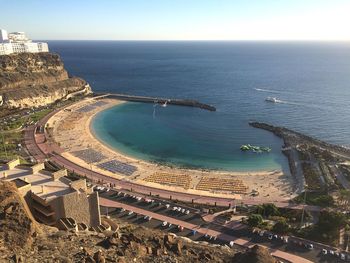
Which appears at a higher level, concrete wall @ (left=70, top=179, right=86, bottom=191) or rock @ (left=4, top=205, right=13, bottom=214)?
rock @ (left=4, top=205, right=13, bottom=214)

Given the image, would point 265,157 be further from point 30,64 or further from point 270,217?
point 30,64

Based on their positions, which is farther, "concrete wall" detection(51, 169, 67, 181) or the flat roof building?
"concrete wall" detection(51, 169, 67, 181)

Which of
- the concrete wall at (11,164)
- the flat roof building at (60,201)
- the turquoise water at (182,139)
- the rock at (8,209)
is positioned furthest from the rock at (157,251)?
the turquoise water at (182,139)

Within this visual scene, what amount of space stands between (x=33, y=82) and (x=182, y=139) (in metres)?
60.1

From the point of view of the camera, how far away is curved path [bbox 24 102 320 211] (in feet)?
155

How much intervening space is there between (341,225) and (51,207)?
3027 centimetres

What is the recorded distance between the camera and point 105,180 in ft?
177

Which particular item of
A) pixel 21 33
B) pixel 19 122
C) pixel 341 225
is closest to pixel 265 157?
pixel 341 225

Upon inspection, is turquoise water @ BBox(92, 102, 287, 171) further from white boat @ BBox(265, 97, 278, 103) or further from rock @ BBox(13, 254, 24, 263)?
rock @ BBox(13, 254, 24, 263)

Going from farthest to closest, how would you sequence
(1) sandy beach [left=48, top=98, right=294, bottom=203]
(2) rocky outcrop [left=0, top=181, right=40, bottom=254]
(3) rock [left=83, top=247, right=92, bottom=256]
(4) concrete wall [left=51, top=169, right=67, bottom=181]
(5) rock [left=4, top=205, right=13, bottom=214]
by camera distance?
(1) sandy beach [left=48, top=98, right=294, bottom=203] < (4) concrete wall [left=51, top=169, right=67, bottom=181] < (5) rock [left=4, top=205, right=13, bottom=214] < (2) rocky outcrop [left=0, top=181, right=40, bottom=254] < (3) rock [left=83, top=247, right=92, bottom=256]

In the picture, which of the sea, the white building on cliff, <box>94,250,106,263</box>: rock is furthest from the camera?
the white building on cliff

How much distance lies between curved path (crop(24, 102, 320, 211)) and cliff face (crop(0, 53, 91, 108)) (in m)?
26.8

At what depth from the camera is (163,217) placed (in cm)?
3950

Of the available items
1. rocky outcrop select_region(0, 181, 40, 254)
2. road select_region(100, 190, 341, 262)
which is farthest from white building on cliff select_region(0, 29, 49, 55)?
rocky outcrop select_region(0, 181, 40, 254)
